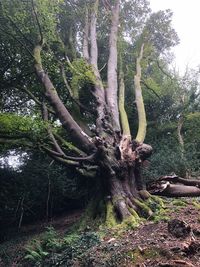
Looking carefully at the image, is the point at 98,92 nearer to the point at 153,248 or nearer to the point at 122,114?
the point at 122,114

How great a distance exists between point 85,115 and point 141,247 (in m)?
11.6

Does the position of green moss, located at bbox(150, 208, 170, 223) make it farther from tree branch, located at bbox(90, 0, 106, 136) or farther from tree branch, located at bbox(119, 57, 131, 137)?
tree branch, located at bbox(90, 0, 106, 136)

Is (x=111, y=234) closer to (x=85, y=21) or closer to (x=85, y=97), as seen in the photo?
(x=85, y=97)

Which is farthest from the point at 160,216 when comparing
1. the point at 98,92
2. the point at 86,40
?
the point at 86,40

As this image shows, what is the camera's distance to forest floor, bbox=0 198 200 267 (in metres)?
5.84

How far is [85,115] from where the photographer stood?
685 inches

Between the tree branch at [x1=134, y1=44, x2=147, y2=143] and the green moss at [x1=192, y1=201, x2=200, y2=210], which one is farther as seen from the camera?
the tree branch at [x1=134, y1=44, x2=147, y2=143]

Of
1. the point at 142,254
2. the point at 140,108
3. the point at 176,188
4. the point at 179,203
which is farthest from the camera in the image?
the point at 140,108

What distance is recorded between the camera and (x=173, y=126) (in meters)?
17.8

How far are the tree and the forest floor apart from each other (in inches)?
43.6

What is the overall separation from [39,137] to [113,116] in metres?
3.06

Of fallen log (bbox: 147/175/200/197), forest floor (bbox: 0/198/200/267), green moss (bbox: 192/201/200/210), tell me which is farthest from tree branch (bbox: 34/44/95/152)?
green moss (bbox: 192/201/200/210)

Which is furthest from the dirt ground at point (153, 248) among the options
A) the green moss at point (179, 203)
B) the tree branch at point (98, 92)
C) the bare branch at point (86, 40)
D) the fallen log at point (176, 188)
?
the bare branch at point (86, 40)

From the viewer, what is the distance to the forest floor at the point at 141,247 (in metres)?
5.84
